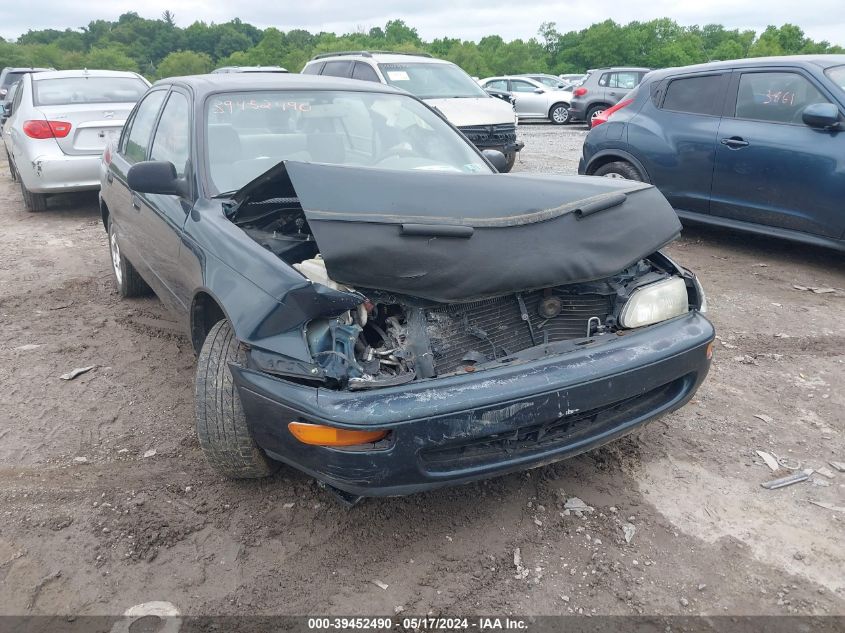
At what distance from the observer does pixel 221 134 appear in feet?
11.4

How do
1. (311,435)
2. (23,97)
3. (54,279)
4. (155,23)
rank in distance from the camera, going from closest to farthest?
(311,435) < (54,279) < (23,97) < (155,23)

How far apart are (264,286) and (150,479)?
45.1 inches

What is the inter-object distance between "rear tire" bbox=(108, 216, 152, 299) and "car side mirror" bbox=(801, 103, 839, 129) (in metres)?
5.27

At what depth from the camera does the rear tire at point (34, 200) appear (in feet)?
26.6

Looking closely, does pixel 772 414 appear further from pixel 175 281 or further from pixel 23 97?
pixel 23 97

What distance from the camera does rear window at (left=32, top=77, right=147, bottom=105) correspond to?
7.91m

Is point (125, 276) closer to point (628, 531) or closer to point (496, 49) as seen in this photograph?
point (628, 531)

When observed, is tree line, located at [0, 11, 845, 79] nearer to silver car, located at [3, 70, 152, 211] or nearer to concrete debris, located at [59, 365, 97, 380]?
silver car, located at [3, 70, 152, 211]

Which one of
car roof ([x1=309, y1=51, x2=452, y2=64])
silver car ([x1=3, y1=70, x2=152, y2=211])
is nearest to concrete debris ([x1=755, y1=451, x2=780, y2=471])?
silver car ([x1=3, y1=70, x2=152, y2=211])

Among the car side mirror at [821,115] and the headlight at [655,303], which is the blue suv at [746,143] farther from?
the headlight at [655,303]

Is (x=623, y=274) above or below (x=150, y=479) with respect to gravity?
above

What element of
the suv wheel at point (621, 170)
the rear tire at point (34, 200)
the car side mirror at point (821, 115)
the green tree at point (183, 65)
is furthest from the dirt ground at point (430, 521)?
the green tree at point (183, 65)

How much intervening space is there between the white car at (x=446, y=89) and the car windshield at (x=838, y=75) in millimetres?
4095

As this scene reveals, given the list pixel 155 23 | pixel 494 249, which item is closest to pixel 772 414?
pixel 494 249
